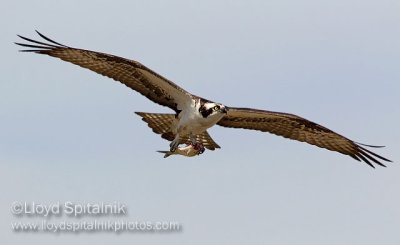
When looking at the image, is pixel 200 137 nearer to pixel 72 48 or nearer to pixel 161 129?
pixel 161 129

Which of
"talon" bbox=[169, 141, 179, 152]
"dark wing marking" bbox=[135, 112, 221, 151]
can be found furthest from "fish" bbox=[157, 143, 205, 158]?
"dark wing marking" bbox=[135, 112, 221, 151]

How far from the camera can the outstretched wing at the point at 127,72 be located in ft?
67.0

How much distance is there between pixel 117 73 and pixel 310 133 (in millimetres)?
4269

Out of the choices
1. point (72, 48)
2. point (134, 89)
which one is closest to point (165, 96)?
point (134, 89)

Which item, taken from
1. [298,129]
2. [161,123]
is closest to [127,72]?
[161,123]

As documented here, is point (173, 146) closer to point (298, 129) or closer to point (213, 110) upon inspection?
point (213, 110)

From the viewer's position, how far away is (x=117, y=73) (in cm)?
2092

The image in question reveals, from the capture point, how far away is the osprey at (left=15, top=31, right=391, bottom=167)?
20.4m

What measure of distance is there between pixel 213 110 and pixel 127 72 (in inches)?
74.3

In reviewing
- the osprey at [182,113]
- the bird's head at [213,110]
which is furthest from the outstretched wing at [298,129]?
the bird's head at [213,110]

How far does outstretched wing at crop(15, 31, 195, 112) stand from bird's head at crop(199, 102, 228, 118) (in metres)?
0.52

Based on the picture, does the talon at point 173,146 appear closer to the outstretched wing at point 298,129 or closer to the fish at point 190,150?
the fish at point 190,150

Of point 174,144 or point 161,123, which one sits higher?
point 161,123

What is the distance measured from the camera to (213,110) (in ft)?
66.1
